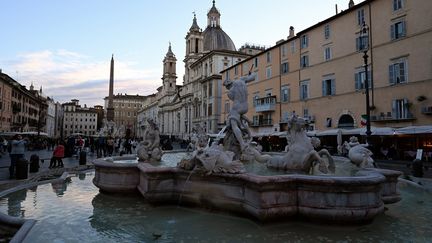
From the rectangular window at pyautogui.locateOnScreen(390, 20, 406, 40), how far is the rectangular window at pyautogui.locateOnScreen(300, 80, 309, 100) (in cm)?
1074

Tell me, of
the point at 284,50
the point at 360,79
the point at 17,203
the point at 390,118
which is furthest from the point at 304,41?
the point at 17,203

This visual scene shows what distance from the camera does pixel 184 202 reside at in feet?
21.2

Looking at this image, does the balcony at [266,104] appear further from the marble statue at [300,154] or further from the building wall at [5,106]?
the building wall at [5,106]

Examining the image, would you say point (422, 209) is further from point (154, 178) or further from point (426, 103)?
point (426, 103)

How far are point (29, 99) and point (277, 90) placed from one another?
56.4 meters

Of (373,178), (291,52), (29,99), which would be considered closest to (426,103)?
(291,52)

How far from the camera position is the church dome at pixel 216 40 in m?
82.8

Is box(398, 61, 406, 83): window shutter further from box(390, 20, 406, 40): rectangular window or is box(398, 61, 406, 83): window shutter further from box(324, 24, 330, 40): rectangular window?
box(324, 24, 330, 40): rectangular window

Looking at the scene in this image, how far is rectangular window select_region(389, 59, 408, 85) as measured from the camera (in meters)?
24.6

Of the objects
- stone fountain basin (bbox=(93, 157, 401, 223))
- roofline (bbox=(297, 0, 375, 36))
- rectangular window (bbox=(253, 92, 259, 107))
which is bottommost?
stone fountain basin (bbox=(93, 157, 401, 223))

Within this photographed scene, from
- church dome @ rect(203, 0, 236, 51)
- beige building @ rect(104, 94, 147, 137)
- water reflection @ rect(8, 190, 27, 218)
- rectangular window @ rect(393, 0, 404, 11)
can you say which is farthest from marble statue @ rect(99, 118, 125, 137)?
beige building @ rect(104, 94, 147, 137)

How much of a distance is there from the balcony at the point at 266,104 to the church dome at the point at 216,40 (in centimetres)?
4124

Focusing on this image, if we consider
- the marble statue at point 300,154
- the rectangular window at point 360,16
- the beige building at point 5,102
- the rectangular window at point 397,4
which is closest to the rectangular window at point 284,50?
the rectangular window at point 360,16

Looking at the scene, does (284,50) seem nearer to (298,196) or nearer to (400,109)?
(400,109)
